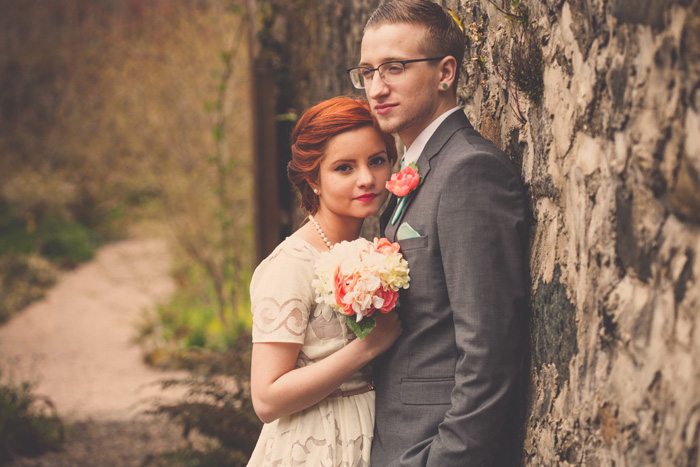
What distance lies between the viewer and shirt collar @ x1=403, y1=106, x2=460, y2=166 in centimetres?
204

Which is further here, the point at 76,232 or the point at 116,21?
the point at 116,21

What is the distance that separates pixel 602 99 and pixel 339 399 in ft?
4.07

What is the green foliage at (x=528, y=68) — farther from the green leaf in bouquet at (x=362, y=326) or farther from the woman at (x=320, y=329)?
the green leaf in bouquet at (x=362, y=326)

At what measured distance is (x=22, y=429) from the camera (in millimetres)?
5426

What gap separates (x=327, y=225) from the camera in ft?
7.61

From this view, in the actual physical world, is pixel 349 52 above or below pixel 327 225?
above

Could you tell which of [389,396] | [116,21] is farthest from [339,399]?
[116,21]

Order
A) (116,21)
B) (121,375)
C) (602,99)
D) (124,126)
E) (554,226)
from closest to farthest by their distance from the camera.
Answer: (602,99)
(554,226)
(121,375)
(124,126)
(116,21)

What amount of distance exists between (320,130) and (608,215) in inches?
40.7

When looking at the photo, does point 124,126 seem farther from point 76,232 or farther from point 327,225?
point 327,225

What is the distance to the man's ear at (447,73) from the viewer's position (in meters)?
2.00

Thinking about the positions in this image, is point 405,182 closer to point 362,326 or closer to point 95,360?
point 362,326

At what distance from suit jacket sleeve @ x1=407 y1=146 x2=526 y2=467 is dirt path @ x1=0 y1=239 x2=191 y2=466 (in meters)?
2.94

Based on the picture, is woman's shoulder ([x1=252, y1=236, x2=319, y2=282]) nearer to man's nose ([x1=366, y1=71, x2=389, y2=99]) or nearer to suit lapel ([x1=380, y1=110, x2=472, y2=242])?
suit lapel ([x1=380, y1=110, x2=472, y2=242])
